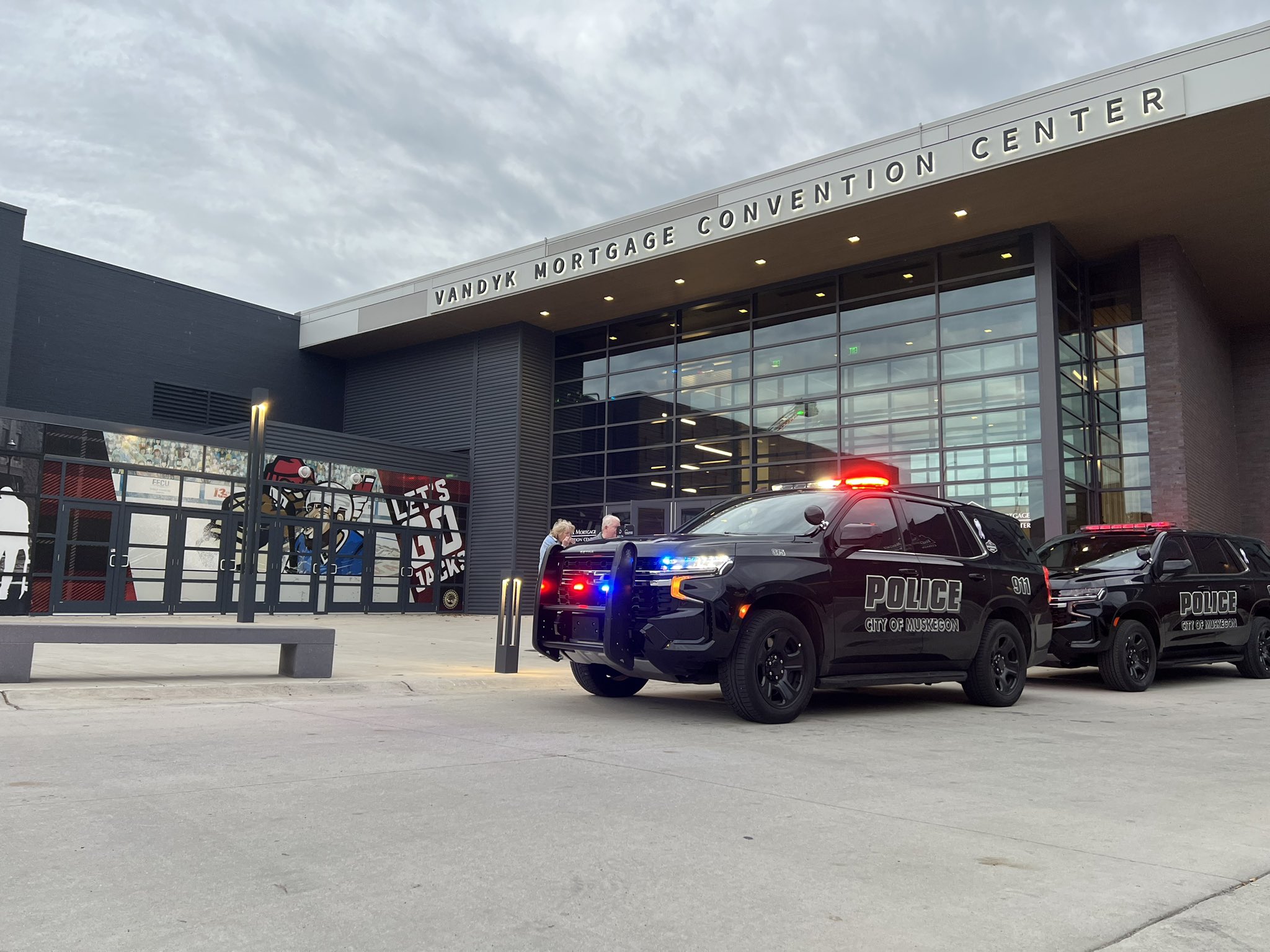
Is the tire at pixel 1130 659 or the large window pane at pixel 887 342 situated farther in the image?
the large window pane at pixel 887 342

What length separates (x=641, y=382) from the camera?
27.0 metres

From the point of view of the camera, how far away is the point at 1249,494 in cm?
2544

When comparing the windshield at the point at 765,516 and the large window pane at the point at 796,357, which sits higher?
the large window pane at the point at 796,357

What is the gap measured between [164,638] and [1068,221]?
18595mm

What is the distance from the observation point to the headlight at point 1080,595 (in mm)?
10555

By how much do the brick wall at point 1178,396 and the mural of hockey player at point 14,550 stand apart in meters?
23.1

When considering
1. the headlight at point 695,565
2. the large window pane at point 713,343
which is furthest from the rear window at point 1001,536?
the large window pane at point 713,343

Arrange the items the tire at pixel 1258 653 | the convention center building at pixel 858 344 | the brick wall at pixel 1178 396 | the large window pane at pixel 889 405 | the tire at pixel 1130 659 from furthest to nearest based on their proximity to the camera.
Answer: the large window pane at pixel 889 405
the brick wall at pixel 1178 396
the convention center building at pixel 858 344
the tire at pixel 1258 653
the tire at pixel 1130 659

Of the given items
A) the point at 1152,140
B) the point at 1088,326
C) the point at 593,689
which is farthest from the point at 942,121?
the point at 593,689

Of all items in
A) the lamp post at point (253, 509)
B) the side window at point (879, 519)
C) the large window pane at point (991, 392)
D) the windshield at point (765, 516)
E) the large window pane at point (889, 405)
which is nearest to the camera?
the windshield at point (765, 516)

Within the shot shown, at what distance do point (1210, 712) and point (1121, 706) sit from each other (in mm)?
737

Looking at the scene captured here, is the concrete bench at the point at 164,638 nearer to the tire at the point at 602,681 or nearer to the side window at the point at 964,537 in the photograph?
the tire at the point at 602,681

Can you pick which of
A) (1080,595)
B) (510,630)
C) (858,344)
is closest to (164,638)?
(510,630)

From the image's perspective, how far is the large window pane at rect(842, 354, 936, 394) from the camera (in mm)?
21891
